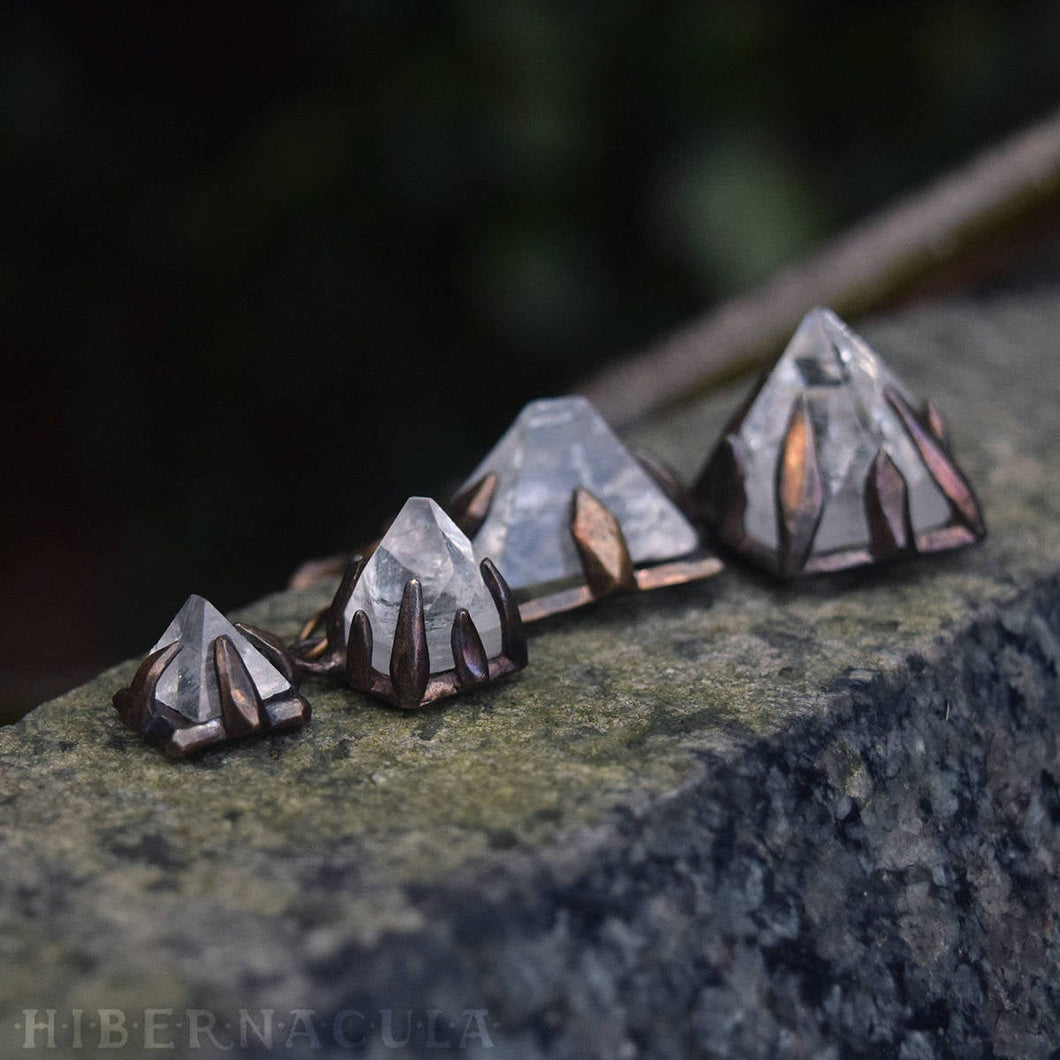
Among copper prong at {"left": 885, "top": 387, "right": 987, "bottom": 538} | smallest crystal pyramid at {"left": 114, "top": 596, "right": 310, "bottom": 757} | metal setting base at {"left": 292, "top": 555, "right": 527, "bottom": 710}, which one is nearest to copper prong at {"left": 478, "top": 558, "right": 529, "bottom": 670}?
metal setting base at {"left": 292, "top": 555, "right": 527, "bottom": 710}

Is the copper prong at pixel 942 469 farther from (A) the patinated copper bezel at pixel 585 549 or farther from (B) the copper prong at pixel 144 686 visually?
(B) the copper prong at pixel 144 686

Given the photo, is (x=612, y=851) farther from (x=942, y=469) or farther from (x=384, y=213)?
(x=384, y=213)

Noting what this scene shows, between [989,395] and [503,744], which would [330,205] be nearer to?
[989,395]

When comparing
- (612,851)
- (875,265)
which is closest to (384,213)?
(875,265)

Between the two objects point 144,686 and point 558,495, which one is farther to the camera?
point 558,495

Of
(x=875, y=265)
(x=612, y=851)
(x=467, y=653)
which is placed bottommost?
(x=612, y=851)

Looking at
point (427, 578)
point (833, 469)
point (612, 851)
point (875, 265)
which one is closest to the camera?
point (612, 851)

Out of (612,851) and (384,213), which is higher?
(384,213)

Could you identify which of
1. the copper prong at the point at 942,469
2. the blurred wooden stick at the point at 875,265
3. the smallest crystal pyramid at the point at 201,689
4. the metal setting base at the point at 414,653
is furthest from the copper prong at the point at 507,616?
the blurred wooden stick at the point at 875,265
